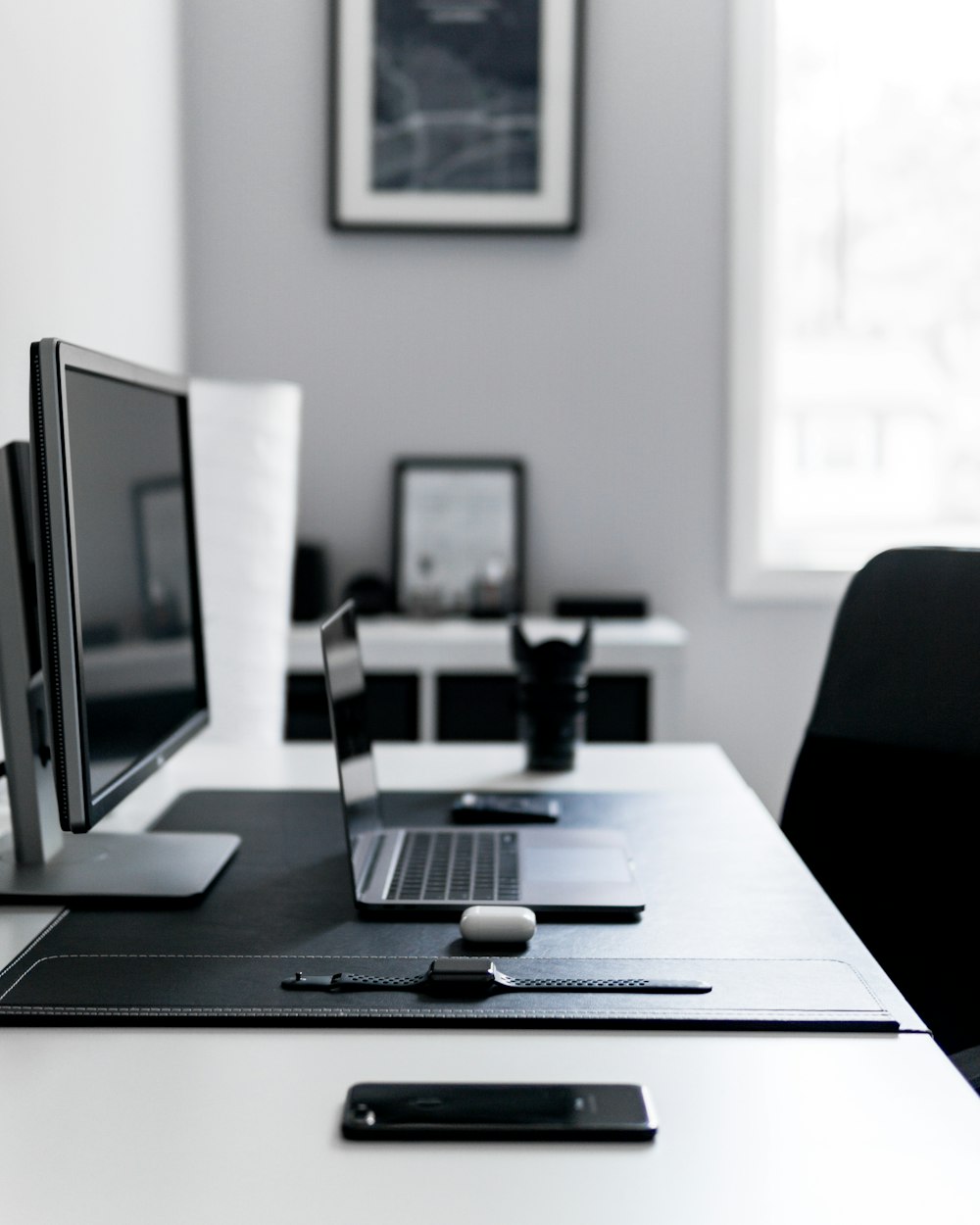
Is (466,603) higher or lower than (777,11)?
lower

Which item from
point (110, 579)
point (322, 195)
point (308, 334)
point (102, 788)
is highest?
point (322, 195)

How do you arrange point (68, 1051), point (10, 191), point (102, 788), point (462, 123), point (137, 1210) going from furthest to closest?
1. point (462, 123)
2. point (10, 191)
3. point (102, 788)
4. point (68, 1051)
5. point (137, 1210)

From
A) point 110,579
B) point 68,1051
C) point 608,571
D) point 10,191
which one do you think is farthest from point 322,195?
point 68,1051

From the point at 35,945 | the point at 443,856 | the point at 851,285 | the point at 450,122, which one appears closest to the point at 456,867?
the point at 443,856

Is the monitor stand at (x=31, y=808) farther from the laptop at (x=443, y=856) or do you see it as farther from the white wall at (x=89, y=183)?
the white wall at (x=89, y=183)

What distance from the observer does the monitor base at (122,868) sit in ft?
3.83

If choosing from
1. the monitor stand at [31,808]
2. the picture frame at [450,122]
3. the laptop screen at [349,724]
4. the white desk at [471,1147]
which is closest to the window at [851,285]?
the picture frame at [450,122]

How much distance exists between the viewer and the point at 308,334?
298 centimetres

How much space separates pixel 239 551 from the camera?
7.10ft

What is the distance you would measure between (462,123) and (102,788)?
7.31 feet

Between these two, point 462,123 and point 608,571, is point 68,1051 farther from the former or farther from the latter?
point 462,123

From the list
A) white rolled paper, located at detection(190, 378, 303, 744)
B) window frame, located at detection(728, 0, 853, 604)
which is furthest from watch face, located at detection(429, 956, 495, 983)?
window frame, located at detection(728, 0, 853, 604)

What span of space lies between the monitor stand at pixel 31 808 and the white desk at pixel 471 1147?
0.88 feet

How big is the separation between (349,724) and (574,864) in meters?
0.26
